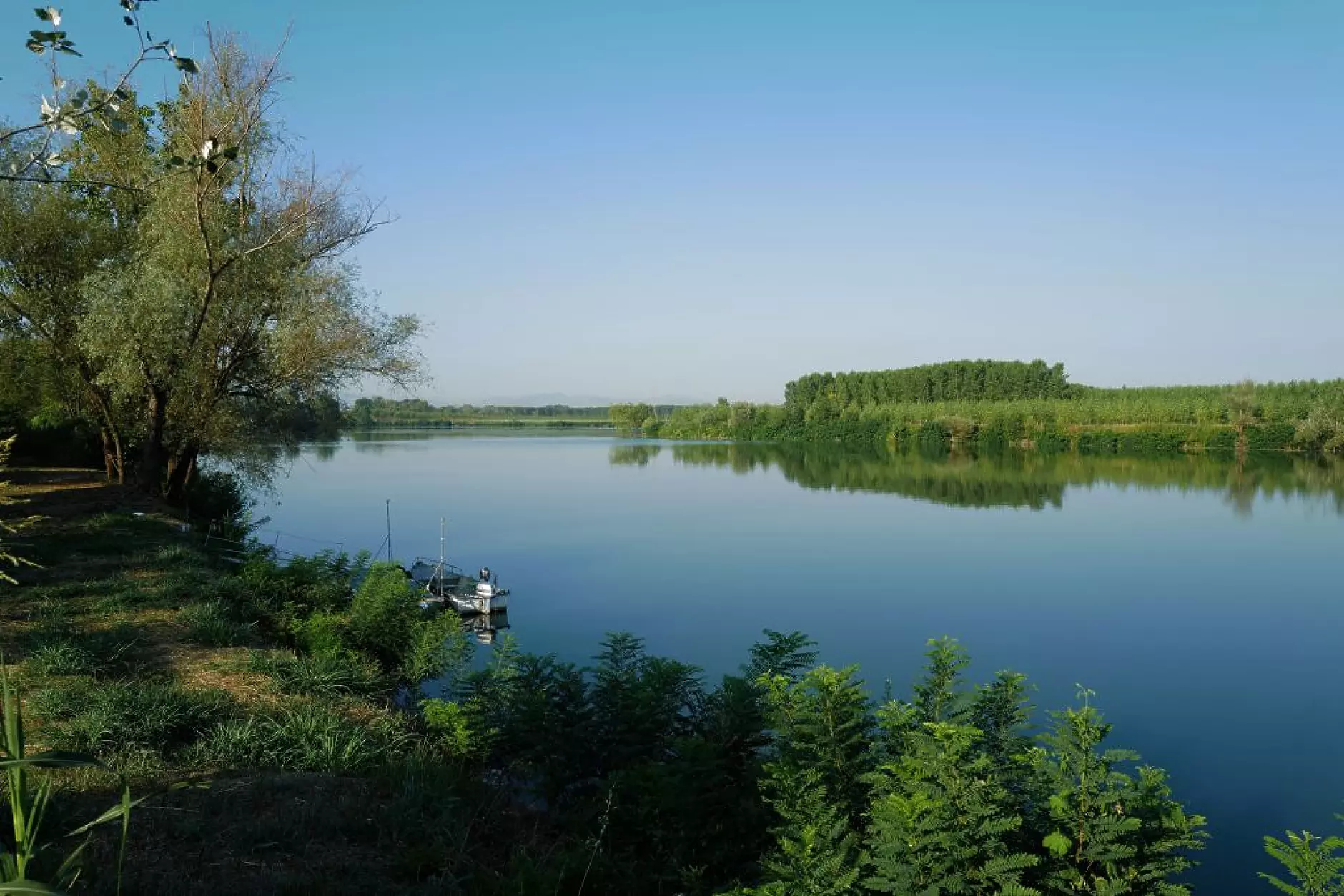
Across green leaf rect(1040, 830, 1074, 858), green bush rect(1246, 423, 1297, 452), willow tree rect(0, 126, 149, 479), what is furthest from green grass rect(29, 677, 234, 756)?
green bush rect(1246, 423, 1297, 452)

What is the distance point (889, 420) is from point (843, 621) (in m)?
81.9

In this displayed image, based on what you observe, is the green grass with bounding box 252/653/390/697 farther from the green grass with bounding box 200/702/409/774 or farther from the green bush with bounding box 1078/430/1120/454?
the green bush with bounding box 1078/430/1120/454

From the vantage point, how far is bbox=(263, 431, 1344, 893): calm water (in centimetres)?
1232

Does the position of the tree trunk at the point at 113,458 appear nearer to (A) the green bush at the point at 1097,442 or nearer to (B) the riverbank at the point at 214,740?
(B) the riverbank at the point at 214,740

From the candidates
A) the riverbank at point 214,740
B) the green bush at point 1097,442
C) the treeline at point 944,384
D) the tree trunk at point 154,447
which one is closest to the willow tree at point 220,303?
the tree trunk at point 154,447

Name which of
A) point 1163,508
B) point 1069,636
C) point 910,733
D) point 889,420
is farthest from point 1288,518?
point 889,420

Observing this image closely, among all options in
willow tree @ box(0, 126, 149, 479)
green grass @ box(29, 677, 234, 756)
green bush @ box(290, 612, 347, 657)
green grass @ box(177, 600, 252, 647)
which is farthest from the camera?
willow tree @ box(0, 126, 149, 479)

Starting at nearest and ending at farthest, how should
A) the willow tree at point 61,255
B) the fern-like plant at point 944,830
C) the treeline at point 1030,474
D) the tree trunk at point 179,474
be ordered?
the fern-like plant at point 944,830 → the willow tree at point 61,255 → the tree trunk at point 179,474 → the treeline at point 1030,474

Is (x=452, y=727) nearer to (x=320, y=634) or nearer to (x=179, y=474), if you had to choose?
(x=320, y=634)

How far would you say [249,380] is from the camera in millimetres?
20094

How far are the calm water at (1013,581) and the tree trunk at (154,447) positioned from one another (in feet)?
22.6

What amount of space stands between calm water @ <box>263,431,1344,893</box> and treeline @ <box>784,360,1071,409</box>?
2904 inches

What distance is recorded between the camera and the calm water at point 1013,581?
1232 cm

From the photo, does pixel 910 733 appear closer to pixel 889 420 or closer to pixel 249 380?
pixel 249 380
